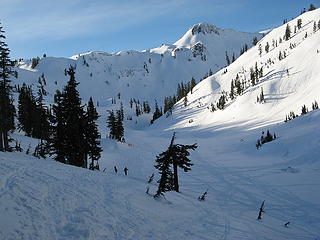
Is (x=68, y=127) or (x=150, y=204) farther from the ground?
(x=68, y=127)

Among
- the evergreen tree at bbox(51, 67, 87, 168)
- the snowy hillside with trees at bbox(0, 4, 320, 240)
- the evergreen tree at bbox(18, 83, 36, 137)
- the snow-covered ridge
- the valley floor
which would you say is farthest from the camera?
the snow-covered ridge

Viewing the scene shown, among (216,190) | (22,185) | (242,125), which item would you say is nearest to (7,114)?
(22,185)

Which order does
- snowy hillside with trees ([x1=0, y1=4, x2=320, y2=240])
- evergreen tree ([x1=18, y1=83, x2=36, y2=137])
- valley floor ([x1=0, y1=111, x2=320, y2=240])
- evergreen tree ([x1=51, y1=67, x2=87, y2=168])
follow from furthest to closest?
evergreen tree ([x1=18, y1=83, x2=36, y2=137]), evergreen tree ([x1=51, y1=67, x2=87, y2=168]), snowy hillside with trees ([x1=0, y1=4, x2=320, y2=240]), valley floor ([x1=0, y1=111, x2=320, y2=240])

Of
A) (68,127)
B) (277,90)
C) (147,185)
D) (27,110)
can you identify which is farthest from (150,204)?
(277,90)

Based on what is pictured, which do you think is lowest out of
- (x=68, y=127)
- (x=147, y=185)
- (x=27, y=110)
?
(x=147, y=185)

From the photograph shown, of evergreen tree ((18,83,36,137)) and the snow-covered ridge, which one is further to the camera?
the snow-covered ridge

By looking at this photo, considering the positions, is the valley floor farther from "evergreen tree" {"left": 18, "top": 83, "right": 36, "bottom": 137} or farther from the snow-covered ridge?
the snow-covered ridge

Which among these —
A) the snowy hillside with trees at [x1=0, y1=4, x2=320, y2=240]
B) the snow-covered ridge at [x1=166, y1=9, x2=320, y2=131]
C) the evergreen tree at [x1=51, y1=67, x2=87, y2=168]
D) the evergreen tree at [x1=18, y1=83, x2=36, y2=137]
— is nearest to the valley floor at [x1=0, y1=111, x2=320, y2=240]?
the snowy hillside with trees at [x1=0, y1=4, x2=320, y2=240]

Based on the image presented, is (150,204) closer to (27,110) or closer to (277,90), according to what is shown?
(27,110)

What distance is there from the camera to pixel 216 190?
26.8 meters

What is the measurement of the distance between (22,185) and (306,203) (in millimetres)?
19583

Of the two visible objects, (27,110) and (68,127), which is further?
(27,110)

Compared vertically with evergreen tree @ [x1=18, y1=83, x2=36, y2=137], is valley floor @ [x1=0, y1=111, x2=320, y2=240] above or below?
below

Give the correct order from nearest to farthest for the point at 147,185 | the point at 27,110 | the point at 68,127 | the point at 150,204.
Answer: the point at 150,204, the point at 147,185, the point at 68,127, the point at 27,110
